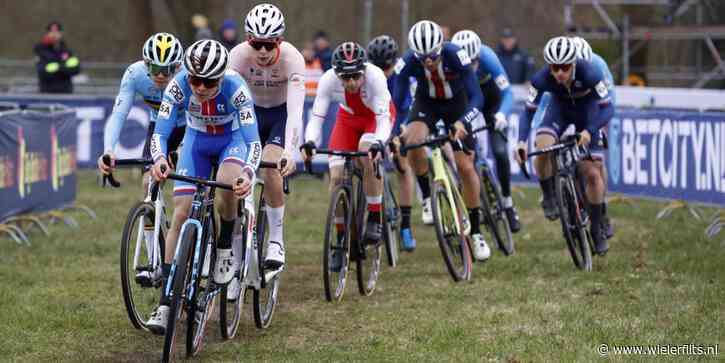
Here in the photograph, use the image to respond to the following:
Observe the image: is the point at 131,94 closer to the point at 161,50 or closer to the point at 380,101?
the point at 161,50

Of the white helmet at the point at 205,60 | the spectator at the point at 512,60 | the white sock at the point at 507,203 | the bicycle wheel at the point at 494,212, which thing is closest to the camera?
the white helmet at the point at 205,60

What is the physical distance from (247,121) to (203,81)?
412mm

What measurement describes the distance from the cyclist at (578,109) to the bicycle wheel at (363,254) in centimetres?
153

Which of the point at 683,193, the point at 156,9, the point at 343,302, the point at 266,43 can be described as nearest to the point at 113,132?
the point at 266,43

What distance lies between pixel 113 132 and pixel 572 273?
4316 mm

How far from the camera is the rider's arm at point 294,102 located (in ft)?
27.7

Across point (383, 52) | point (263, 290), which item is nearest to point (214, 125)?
point (263, 290)

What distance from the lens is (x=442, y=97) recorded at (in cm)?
1133

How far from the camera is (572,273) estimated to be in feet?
35.1

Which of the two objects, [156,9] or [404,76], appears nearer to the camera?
[404,76]

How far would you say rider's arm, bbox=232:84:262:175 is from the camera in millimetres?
7652

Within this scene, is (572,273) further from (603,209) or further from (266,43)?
(266,43)

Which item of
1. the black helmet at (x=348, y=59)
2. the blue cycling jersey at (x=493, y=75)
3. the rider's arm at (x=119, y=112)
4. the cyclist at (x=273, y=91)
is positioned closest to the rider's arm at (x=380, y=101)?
the black helmet at (x=348, y=59)

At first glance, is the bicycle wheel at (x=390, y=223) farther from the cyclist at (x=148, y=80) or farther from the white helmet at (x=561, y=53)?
the cyclist at (x=148, y=80)
